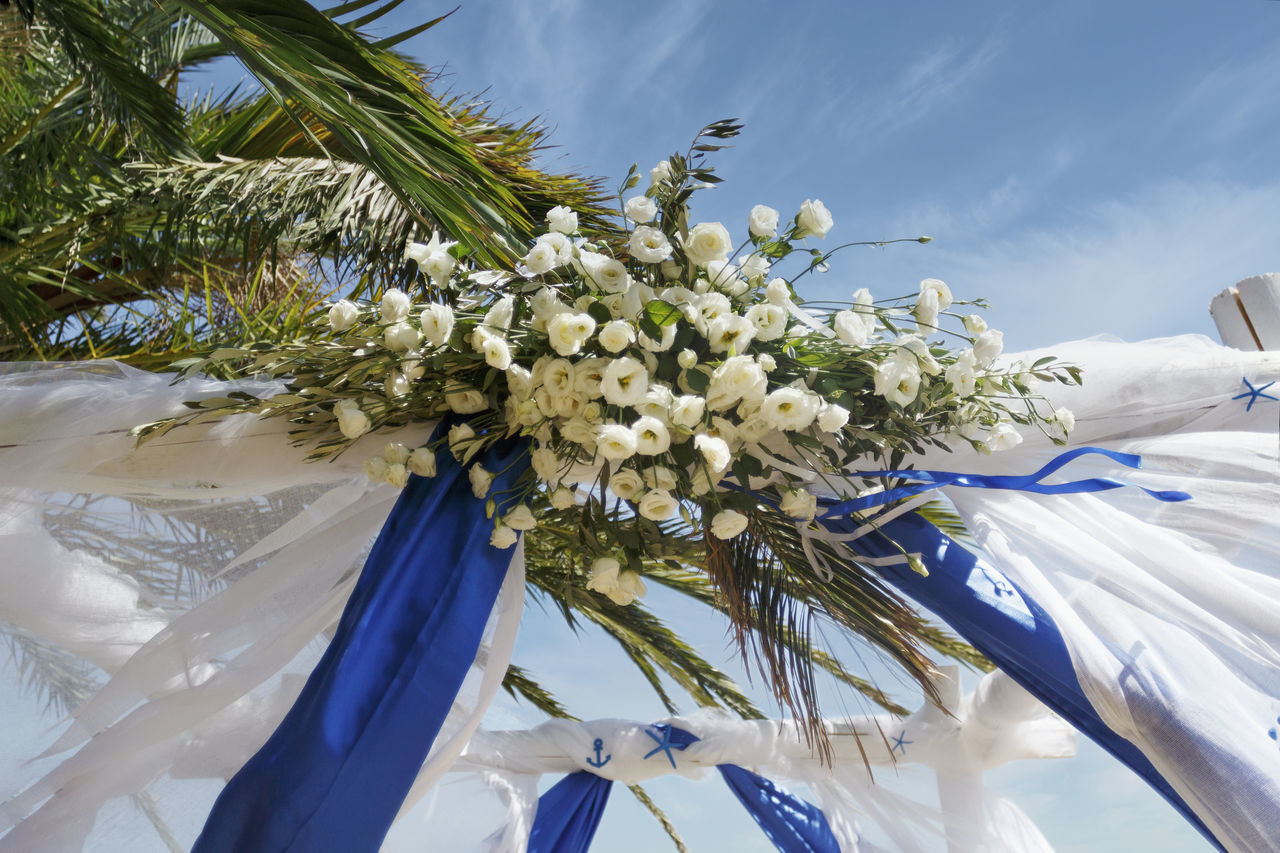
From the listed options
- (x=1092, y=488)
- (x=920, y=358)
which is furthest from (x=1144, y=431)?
(x=920, y=358)

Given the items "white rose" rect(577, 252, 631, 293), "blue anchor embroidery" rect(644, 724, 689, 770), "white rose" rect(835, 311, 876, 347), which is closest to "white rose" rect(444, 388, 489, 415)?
"white rose" rect(577, 252, 631, 293)

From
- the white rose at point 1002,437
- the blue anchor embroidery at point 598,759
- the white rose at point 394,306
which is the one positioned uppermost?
the white rose at point 394,306

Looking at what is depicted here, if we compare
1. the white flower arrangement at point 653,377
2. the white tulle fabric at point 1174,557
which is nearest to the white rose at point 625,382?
the white flower arrangement at point 653,377

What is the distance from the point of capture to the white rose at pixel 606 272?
164 cm

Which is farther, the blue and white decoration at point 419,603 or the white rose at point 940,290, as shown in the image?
the white rose at point 940,290

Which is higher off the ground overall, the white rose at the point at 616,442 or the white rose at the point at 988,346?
the white rose at the point at 988,346

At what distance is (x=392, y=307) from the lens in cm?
170

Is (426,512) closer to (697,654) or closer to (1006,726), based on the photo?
(1006,726)

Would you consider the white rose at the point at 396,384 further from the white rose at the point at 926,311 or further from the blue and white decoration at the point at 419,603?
the white rose at the point at 926,311

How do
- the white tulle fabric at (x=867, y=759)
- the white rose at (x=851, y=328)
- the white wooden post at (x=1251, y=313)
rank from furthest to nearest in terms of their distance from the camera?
the white tulle fabric at (x=867, y=759) → the white wooden post at (x=1251, y=313) → the white rose at (x=851, y=328)

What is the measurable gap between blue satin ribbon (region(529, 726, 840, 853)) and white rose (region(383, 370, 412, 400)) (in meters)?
1.95

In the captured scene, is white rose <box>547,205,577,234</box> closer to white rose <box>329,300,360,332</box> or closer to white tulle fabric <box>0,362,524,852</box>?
white rose <box>329,300,360,332</box>

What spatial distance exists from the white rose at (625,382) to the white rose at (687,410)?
60 mm

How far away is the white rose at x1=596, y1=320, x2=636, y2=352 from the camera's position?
1.56m
